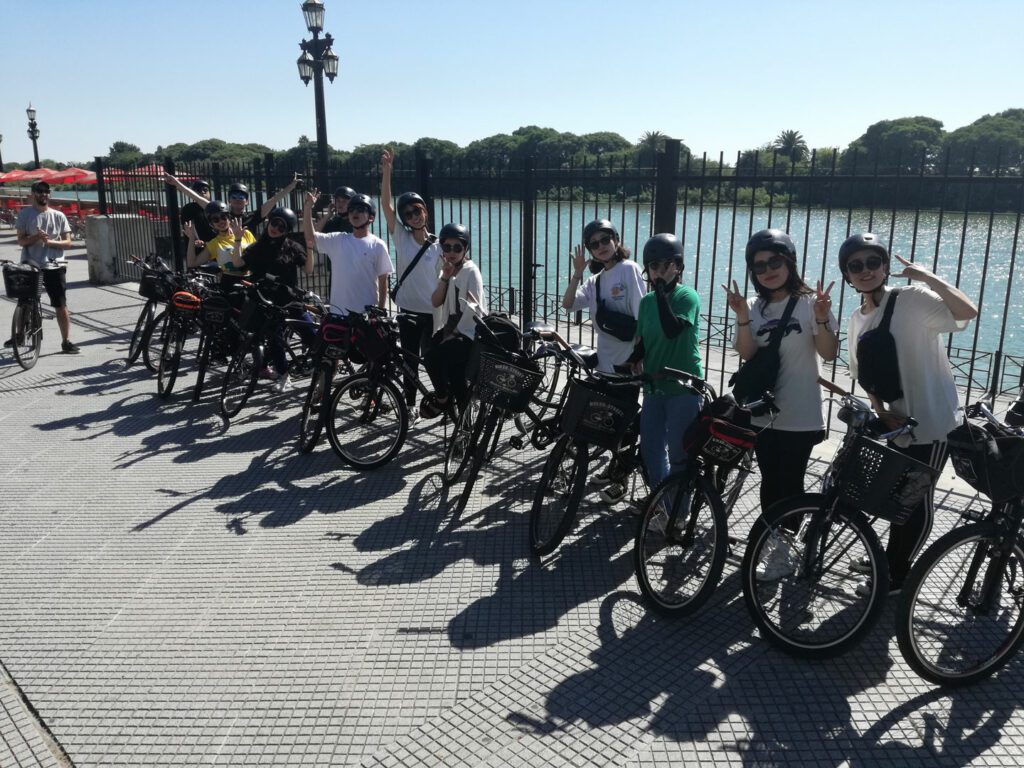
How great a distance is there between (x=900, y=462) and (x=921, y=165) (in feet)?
9.64

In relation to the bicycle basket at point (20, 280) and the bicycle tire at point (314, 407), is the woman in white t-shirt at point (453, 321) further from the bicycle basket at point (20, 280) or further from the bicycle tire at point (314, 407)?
the bicycle basket at point (20, 280)

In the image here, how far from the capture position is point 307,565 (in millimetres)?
4309

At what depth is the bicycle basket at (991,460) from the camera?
306cm

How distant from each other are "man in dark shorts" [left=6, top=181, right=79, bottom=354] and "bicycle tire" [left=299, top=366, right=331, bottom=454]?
4.13 metres

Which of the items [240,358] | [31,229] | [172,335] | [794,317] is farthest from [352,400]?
[31,229]

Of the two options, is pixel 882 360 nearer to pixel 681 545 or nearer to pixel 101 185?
pixel 681 545

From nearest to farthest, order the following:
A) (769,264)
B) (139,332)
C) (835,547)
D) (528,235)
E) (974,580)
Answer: (974,580), (835,547), (769,264), (528,235), (139,332)

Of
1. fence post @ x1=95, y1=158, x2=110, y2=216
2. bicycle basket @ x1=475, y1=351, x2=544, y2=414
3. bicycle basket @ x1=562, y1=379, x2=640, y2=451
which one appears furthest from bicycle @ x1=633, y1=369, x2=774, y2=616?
fence post @ x1=95, y1=158, x2=110, y2=216

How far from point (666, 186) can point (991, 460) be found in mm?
3781

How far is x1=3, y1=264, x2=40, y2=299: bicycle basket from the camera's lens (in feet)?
27.0

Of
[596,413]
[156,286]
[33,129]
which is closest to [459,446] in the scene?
[596,413]

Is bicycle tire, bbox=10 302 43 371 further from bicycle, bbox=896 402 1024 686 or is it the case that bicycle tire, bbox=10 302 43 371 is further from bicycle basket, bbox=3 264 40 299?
bicycle, bbox=896 402 1024 686

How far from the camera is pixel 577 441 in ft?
14.0

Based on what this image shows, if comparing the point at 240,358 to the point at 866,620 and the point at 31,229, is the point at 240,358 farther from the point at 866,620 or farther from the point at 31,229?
the point at 866,620
